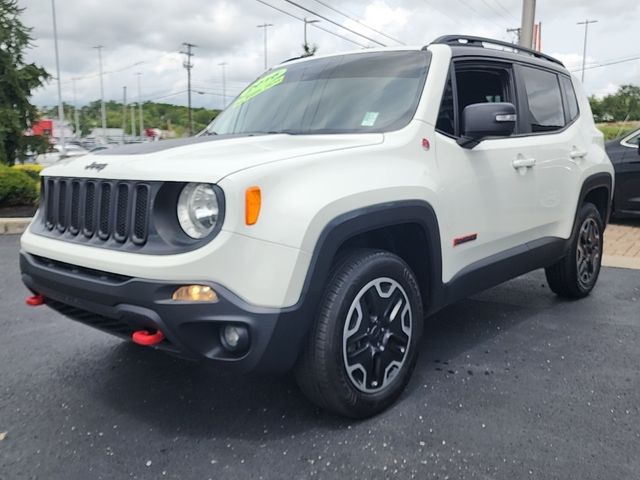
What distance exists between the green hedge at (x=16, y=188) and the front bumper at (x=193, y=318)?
28.0 feet

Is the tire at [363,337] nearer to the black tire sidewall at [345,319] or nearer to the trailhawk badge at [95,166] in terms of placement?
the black tire sidewall at [345,319]

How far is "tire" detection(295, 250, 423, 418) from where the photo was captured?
8.73 feet

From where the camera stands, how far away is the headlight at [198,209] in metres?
2.44

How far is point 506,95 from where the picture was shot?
13.3 feet

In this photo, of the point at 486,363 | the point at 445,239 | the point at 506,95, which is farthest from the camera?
the point at 506,95

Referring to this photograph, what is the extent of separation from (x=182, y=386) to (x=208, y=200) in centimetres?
134

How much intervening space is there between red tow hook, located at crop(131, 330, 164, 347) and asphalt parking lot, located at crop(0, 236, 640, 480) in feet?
1.68

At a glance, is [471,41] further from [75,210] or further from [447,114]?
[75,210]

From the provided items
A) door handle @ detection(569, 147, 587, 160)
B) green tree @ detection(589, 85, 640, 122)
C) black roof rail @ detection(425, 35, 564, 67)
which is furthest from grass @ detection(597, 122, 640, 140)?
green tree @ detection(589, 85, 640, 122)

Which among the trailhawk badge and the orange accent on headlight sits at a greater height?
the trailhawk badge

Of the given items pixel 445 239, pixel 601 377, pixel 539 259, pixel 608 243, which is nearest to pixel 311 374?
pixel 445 239

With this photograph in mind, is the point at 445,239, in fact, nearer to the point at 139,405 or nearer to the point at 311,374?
the point at 311,374

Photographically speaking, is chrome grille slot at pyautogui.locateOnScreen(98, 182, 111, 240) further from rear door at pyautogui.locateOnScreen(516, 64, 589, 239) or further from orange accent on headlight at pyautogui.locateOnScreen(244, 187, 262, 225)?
rear door at pyautogui.locateOnScreen(516, 64, 589, 239)

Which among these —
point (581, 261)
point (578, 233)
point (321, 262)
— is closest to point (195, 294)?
point (321, 262)
